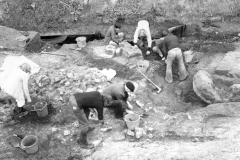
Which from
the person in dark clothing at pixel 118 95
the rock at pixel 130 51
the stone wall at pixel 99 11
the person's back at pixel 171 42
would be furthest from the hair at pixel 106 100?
the stone wall at pixel 99 11

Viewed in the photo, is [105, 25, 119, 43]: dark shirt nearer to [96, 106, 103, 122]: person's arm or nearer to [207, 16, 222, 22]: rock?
[96, 106, 103, 122]: person's arm

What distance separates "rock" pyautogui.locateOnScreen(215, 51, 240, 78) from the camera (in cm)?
768

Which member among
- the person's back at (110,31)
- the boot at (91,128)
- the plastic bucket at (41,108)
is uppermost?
the person's back at (110,31)

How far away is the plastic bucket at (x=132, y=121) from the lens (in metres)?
5.87

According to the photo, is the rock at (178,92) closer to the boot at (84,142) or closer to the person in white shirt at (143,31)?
the person in white shirt at (143,31)

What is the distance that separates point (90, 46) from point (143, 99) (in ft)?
12.0

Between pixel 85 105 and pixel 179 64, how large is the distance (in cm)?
381

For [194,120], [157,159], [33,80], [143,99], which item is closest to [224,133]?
[194,120]

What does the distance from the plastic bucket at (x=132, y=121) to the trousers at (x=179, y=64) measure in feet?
8.69

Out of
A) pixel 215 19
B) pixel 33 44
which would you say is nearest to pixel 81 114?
pixel 33 44

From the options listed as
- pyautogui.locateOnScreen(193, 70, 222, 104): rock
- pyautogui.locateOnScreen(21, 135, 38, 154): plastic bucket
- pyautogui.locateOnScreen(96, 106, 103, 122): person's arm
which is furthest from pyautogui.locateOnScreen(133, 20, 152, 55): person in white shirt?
pyautogui.locateOnScreen(21, 135, 38, 154): plastic bucket

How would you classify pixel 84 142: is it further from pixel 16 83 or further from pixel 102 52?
pixel 102 52

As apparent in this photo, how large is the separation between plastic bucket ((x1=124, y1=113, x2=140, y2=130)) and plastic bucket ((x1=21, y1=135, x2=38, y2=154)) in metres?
2.00

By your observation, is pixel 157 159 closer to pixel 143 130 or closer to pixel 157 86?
pixel 143 130
